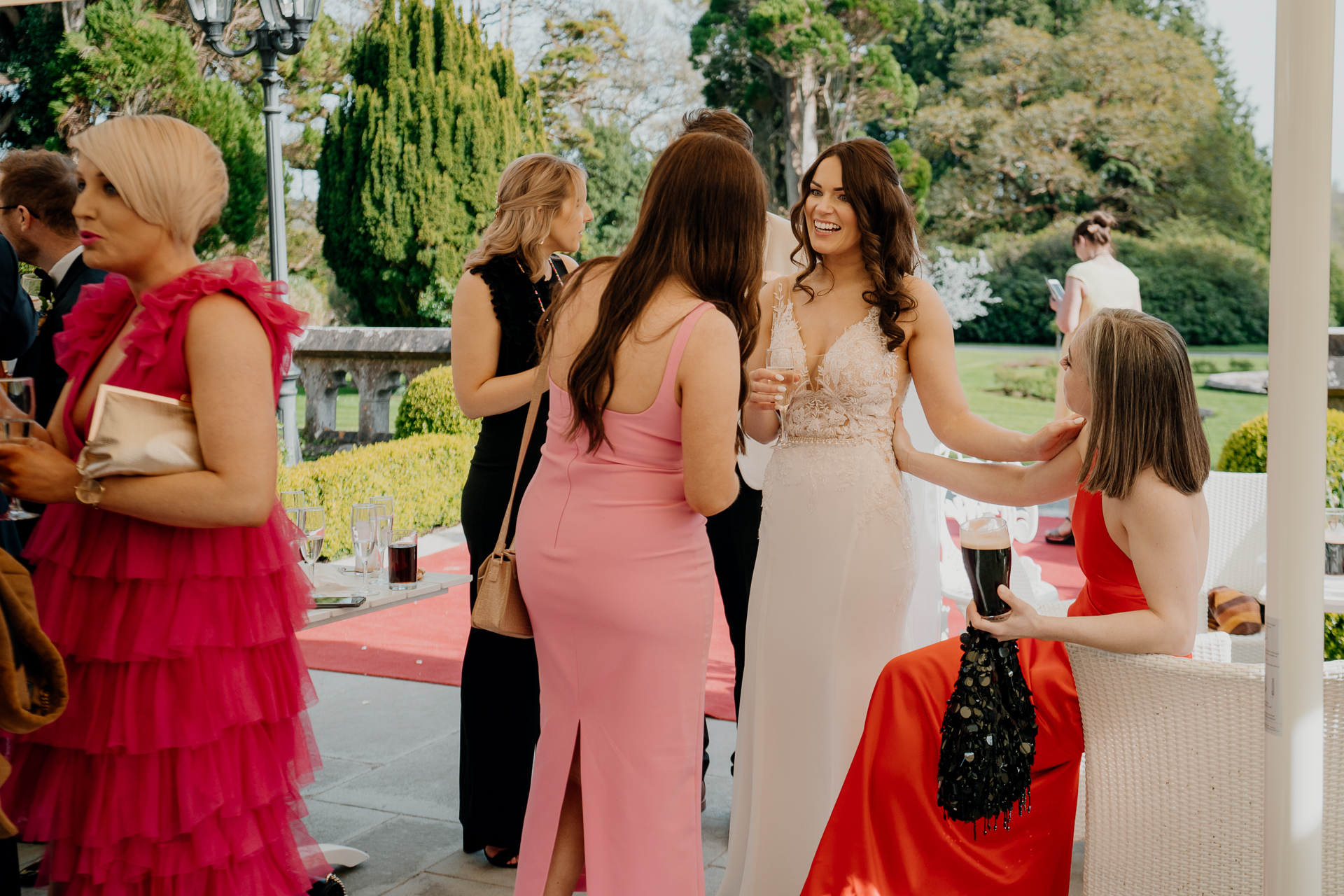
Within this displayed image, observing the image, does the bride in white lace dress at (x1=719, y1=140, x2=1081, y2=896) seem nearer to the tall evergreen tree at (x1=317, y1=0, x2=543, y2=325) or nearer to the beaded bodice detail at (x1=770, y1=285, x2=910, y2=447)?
the beaded bodice detail at (x1=770, y1=285, x2=910, y2=447)

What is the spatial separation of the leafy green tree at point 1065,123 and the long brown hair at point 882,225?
18074 millimetres

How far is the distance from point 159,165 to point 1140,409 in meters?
1.85

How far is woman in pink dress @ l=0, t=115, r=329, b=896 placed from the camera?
5.83ft

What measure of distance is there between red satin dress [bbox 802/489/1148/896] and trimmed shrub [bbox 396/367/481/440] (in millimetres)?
7916

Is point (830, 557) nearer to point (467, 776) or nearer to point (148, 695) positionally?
point (467, 776)

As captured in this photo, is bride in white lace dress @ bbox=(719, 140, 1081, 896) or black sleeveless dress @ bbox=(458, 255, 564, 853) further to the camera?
black sleeveless dress @ bbox=(458, 255, 564, 853)

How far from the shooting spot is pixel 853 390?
2.80m

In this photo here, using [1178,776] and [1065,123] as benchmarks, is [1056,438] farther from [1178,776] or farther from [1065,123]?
[1065,123]

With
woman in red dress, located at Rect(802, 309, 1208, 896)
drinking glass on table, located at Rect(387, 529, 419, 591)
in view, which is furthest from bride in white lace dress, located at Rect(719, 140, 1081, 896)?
drinking glass on table, located at Rect(387, 529, 419, 591)

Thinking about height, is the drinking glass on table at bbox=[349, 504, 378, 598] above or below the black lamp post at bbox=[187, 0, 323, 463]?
below

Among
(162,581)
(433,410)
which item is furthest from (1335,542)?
(433,410)

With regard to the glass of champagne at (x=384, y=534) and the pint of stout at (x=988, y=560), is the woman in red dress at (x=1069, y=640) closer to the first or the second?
the pint of stout at (x=988, y=560)

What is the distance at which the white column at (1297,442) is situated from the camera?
1622 millimetres

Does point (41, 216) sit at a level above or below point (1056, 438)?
above
